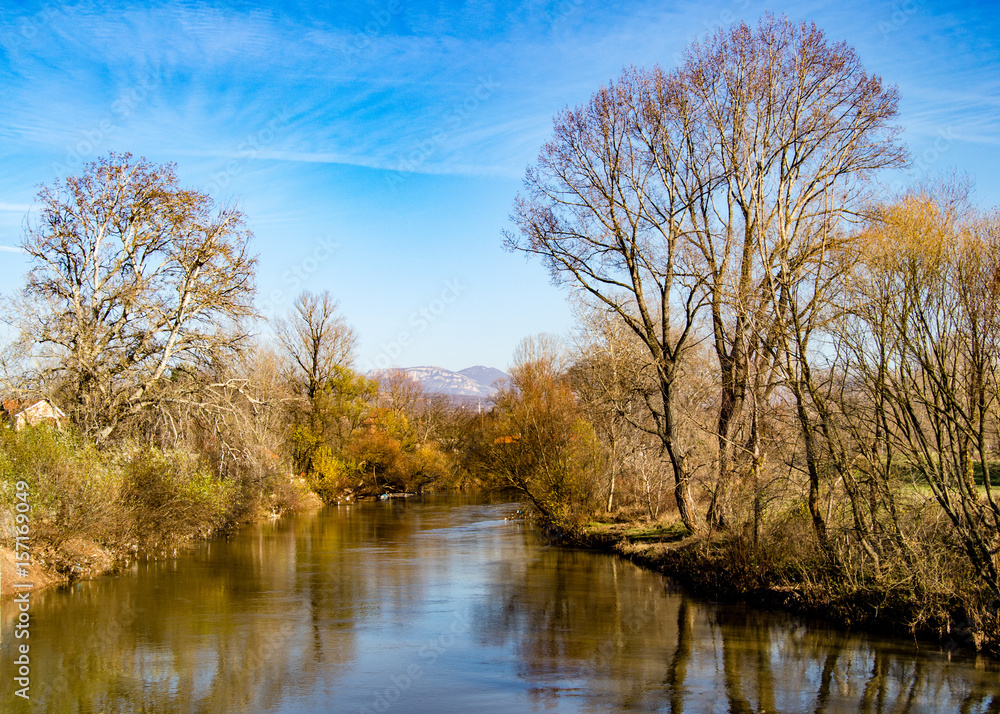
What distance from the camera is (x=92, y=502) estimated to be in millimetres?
17547

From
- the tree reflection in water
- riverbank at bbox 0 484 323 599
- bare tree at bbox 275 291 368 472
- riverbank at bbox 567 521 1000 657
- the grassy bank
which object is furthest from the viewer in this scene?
bare tree at bbox 275 291 368 472

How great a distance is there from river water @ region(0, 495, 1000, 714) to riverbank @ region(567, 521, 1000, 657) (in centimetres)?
46

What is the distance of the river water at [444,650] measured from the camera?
9922mm

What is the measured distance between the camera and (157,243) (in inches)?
954

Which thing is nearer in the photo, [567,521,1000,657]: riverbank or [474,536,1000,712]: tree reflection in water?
[474,536,1000,712]: tree reflection in water

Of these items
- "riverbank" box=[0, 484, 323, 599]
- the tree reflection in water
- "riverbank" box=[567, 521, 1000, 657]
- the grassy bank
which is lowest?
the tree reflection in water

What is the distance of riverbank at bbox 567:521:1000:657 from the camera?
38.5 feet

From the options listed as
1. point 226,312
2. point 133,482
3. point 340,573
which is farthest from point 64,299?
point 340,573

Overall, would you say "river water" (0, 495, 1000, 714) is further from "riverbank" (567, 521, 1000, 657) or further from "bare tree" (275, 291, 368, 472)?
"bare tree" (275, 291, 368, 472)

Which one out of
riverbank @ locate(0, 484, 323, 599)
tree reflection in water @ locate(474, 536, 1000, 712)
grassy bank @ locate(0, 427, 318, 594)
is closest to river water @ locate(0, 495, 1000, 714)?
tree reflection in water @ locate(474, 536, 1000, 712)

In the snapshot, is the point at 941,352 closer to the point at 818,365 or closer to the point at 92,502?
the point at 818,365

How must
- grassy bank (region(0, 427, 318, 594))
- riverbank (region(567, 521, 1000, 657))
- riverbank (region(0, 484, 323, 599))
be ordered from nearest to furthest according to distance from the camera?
1. riverbank (region(567, 521, 1000, 657))
2. riverbank (region(0, 484, 323, 599))
3. grassy bank (region(0, 427, 318, 594))

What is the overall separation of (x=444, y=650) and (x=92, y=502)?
10.1 meters

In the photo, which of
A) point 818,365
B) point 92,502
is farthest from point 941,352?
point 92,502
